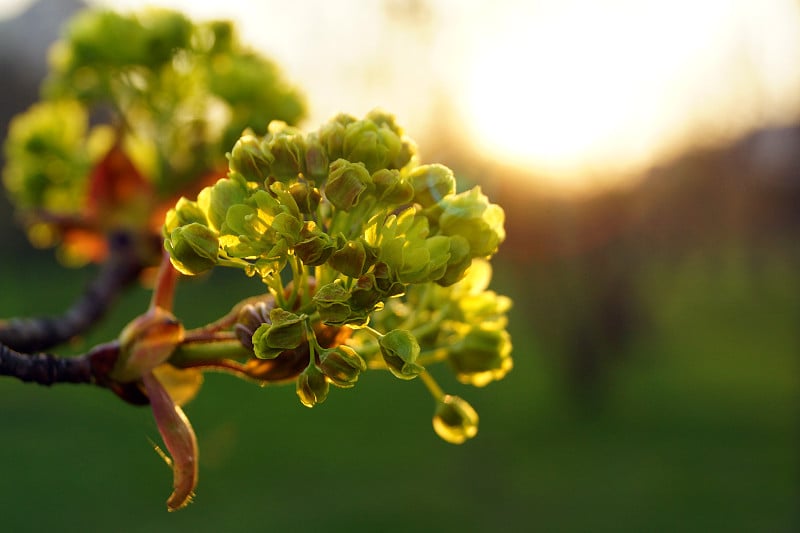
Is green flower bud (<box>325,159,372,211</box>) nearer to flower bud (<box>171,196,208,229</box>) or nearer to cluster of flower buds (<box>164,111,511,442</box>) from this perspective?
cluster of flower buds (<box>164,111,511,442</box>)

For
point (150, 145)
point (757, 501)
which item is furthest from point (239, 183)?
point (757, 501)

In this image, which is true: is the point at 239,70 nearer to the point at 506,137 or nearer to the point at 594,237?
the point at 506,137

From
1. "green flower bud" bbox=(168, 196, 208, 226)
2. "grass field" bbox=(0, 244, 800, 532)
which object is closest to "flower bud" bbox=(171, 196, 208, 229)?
"green flower bud" bbox=(168, 196, 208, 226)

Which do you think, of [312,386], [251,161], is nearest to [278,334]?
[312,386]

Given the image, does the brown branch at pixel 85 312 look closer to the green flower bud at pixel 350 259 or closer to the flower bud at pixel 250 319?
the flower bud at pixel 250 319

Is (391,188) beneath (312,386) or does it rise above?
above

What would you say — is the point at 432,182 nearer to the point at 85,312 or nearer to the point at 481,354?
the point at 481,354
